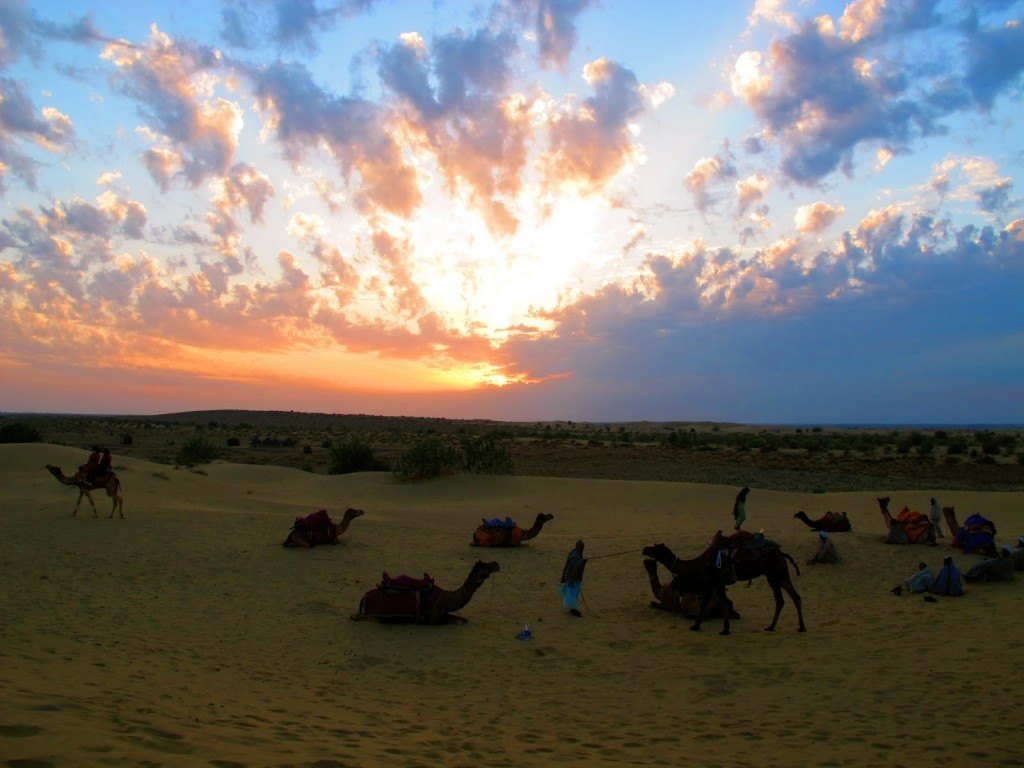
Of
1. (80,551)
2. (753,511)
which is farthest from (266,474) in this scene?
(753,511)

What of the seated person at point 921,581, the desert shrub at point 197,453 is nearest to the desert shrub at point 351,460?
the desert shrub at point 197,453

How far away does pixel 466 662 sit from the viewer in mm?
10250

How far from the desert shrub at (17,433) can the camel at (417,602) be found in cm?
4122

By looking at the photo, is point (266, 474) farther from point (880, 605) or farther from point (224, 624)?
point (880, 605)

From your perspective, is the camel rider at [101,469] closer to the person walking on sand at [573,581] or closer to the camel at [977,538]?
the person walking on sand at [573,581]

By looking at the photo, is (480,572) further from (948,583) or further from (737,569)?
(948,583)

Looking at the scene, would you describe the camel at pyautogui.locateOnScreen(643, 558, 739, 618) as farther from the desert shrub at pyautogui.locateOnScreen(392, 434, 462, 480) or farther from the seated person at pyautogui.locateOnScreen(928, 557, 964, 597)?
the desert shrub at pyautogui.locateOnScreen(392, 434, 462, 480)

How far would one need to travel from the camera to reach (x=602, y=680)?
9562 mm

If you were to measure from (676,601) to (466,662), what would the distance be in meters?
4.43

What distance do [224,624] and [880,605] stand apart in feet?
38.1

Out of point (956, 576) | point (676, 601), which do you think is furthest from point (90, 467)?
point (956, 576)

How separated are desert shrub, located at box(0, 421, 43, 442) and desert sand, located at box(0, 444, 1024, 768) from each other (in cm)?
2821

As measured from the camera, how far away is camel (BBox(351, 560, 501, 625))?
11930 mm

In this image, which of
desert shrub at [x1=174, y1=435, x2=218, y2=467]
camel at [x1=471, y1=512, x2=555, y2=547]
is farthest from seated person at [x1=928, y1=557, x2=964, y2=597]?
desert shrub at [x1=174, y1=435, x2=218, y2=467]
